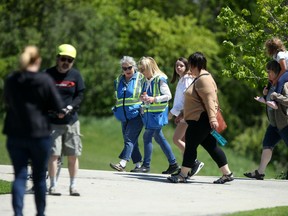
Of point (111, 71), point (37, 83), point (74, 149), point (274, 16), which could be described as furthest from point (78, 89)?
point (111, 71)

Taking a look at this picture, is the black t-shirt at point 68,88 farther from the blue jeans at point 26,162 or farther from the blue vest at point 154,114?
the blue vest at point 154,114

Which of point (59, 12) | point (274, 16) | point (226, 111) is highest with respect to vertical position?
point (274, 16)

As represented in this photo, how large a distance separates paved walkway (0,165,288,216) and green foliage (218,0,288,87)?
3.33 meters

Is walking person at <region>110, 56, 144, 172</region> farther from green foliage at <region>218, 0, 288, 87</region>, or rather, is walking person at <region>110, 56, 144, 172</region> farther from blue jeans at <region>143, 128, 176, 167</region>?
green foliage at <region>218, 0, 288, 87</region>

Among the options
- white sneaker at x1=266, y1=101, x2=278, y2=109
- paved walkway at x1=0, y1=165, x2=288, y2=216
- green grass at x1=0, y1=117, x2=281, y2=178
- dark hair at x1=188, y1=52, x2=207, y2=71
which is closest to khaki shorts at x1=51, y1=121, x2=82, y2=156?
paved walkway at x1=0, y1=165, x2=288, y2=216

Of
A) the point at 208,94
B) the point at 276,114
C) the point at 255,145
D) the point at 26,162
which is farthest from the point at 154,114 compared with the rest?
the point at 255,145

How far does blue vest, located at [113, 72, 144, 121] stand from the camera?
1562 cm

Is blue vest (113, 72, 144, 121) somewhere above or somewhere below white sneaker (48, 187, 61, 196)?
above

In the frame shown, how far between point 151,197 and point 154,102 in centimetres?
317

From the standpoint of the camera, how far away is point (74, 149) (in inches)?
472

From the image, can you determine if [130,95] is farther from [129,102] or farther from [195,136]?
[195,136]

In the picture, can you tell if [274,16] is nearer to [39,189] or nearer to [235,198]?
[235,198]

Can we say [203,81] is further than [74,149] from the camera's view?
Yes

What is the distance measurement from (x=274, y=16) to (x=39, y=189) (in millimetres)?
Answer: 9329
